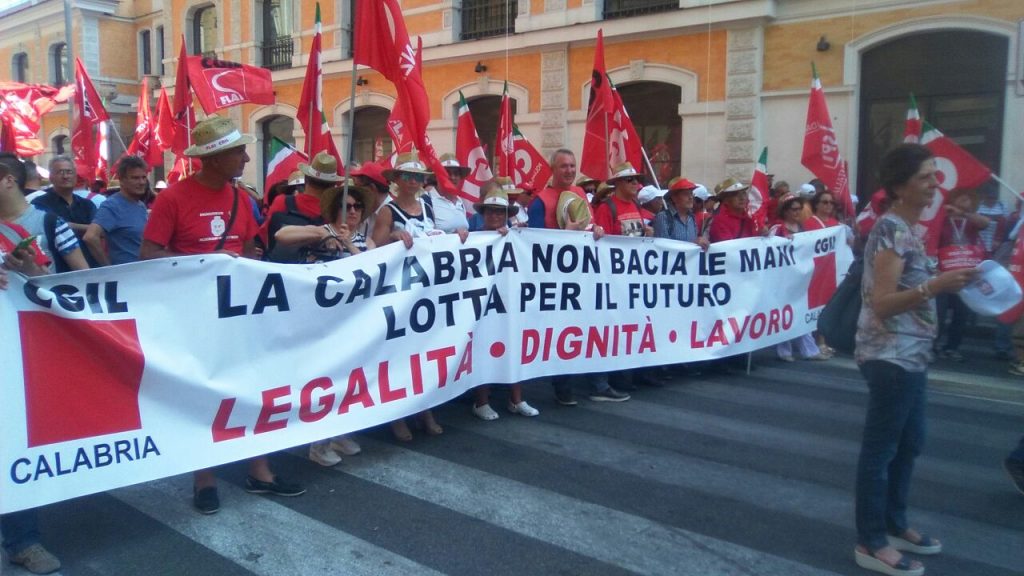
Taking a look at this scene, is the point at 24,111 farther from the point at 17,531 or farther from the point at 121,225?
→ the point at 17,531

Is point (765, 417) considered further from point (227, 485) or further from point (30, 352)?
point (30, 352)

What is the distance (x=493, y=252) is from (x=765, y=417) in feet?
7.77

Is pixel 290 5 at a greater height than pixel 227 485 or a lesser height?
greater

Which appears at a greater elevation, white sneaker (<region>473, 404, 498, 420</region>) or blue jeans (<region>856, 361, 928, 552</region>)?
blue jeans (<region>856, 361, 928, 552</region>)

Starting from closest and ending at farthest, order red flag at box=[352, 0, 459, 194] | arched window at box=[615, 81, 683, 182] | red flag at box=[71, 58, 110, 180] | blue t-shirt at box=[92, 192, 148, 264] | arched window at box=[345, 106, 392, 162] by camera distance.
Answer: red flag at box=[352, 0, 459, 194]
blue t-shirt at box=[92, 192, 148, 264]
red flag at box=[71, 58, 110, 180]
arched window at box=[615, 81, 683, 182]
arched window at box=[345, 106, 392, 162]

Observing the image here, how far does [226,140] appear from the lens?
13.9ft

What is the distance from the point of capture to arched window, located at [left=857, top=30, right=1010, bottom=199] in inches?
472

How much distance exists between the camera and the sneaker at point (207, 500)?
4.22 metres

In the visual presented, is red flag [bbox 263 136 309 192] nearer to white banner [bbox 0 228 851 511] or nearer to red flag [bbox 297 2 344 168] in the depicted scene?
red flag [bbox 297 2 344 168]

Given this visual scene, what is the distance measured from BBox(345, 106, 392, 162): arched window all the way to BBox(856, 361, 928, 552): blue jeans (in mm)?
17697

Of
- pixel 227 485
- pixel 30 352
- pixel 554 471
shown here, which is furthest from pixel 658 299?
pixel 30 352

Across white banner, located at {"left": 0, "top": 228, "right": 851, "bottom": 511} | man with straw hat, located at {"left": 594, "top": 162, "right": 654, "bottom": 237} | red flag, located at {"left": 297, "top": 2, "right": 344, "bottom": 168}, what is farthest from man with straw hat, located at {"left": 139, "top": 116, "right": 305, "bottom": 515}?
man with straw hat, located at {"left": 594, "top": 162, "right": 654, "bottom": 237}

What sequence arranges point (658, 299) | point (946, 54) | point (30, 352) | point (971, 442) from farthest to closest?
1. point (946, 54)
2. point (658, 299)
3. point (971, 442)
4. point (30, 352)

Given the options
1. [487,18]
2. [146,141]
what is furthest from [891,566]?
[487,18]
